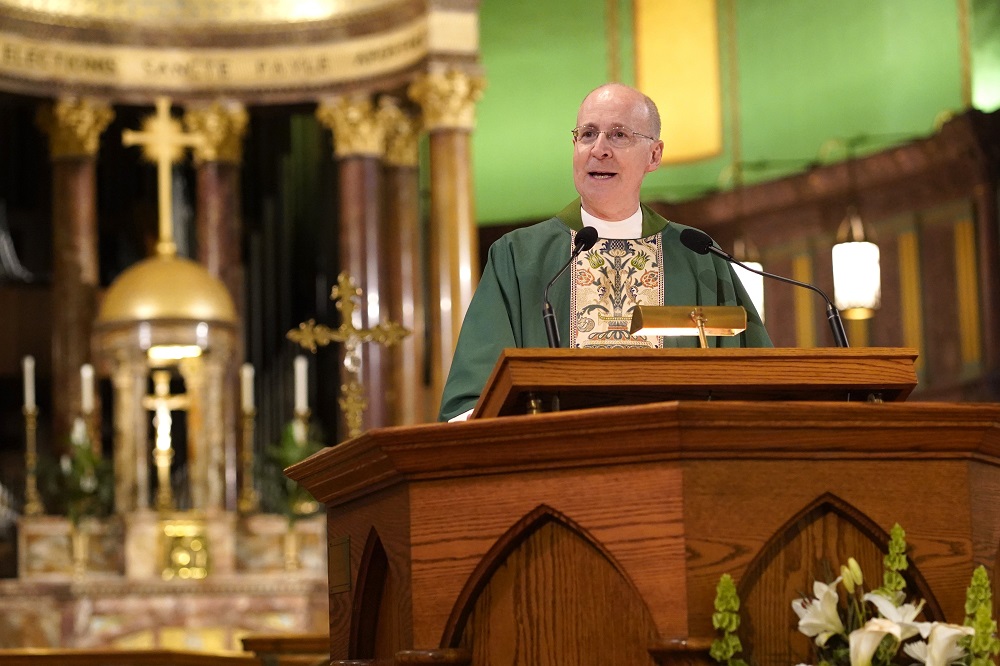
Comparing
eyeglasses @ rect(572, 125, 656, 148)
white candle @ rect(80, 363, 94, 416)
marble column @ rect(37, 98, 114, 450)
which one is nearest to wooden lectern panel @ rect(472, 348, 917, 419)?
eyeglasses @ rect(572, 125, 656, 148)

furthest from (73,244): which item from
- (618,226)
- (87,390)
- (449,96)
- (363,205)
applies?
(618,226)

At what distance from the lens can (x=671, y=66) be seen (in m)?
14.5

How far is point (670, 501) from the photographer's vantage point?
8.37 feet

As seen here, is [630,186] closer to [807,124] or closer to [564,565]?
[564,565]

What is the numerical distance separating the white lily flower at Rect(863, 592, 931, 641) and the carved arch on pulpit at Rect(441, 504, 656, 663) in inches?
14.0

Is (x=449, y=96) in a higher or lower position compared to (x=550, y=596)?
higher

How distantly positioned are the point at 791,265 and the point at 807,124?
1.15 m

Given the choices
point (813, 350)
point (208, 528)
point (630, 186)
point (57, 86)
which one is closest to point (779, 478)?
point (813, 350)

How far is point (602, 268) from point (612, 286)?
0.05 m

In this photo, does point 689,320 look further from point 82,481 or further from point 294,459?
point 82,481

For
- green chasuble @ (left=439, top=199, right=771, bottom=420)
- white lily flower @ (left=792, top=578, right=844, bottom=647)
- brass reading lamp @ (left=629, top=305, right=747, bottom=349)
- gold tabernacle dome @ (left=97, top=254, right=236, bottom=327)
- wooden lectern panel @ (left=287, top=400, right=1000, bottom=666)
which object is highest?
gold tabernacle dome @ (left=97, top=254, right=236, bottom=327)

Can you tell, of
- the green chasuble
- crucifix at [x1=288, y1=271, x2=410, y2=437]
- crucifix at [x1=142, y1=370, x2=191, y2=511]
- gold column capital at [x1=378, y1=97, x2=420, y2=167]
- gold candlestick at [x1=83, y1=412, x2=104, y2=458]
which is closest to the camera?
the green chasuble

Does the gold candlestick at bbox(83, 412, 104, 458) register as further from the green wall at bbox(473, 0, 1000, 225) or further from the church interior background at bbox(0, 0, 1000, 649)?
the green wall at bbox(473, 0, 1000, 225)

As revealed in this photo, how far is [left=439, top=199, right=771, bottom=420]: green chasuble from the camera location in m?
3.49
